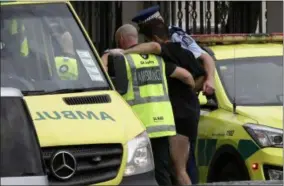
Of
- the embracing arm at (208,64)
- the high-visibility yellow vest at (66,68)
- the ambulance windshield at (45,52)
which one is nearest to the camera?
the ambulance windshield at (45,52)

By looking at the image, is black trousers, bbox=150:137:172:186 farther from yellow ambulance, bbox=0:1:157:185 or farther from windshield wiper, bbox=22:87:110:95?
windshield wiper, bbox=22:87:110:95

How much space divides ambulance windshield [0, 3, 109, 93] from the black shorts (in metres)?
1.48

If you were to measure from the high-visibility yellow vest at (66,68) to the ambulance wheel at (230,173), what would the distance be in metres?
2.09

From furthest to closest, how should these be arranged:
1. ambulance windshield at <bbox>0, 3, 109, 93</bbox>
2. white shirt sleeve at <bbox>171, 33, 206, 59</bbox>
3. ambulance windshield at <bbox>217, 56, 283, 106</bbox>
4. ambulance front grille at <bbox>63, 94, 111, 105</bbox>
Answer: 1. ambulance windshield at <bbox>217, 56, 283, 106</bbox>
2. white shirt sleeve at <bbox>171, 33, 206, 59</bbox>
3. ambulance windshield at <bbox>0, 3, 109, 93</bbox>
4. ambulance front grille at <bbox>63, 94, 111, 105</bbox>

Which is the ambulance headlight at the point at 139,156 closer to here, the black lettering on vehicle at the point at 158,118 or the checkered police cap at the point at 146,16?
the black lettering on vehicle at the point at 158,118

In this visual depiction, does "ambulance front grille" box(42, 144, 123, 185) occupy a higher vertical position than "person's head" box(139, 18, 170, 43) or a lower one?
lower

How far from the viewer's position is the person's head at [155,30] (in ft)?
28.2

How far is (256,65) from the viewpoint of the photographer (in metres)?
9.56

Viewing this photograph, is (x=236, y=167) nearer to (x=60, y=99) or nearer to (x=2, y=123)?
(x=60, y=99)

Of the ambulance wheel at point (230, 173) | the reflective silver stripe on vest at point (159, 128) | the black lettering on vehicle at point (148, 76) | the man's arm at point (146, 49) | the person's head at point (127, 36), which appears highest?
the person's head at point (127, 36)

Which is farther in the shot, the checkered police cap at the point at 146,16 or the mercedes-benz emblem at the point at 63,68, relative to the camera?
the checkered police cap at the point at 146,16

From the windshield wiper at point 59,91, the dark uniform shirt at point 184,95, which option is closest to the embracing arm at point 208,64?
the dark uniform shirt at point 184,95

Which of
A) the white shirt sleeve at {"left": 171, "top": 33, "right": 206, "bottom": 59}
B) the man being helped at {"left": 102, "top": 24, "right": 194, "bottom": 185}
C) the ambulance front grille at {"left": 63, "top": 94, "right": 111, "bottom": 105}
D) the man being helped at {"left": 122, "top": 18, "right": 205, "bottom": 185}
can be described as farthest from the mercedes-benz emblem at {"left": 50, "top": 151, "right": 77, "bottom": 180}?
the white shirt sleeve at {"left": 171, "top": 33, "right": 206, "bottom": 59}

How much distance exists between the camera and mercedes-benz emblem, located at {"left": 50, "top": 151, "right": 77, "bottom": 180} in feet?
20.1
